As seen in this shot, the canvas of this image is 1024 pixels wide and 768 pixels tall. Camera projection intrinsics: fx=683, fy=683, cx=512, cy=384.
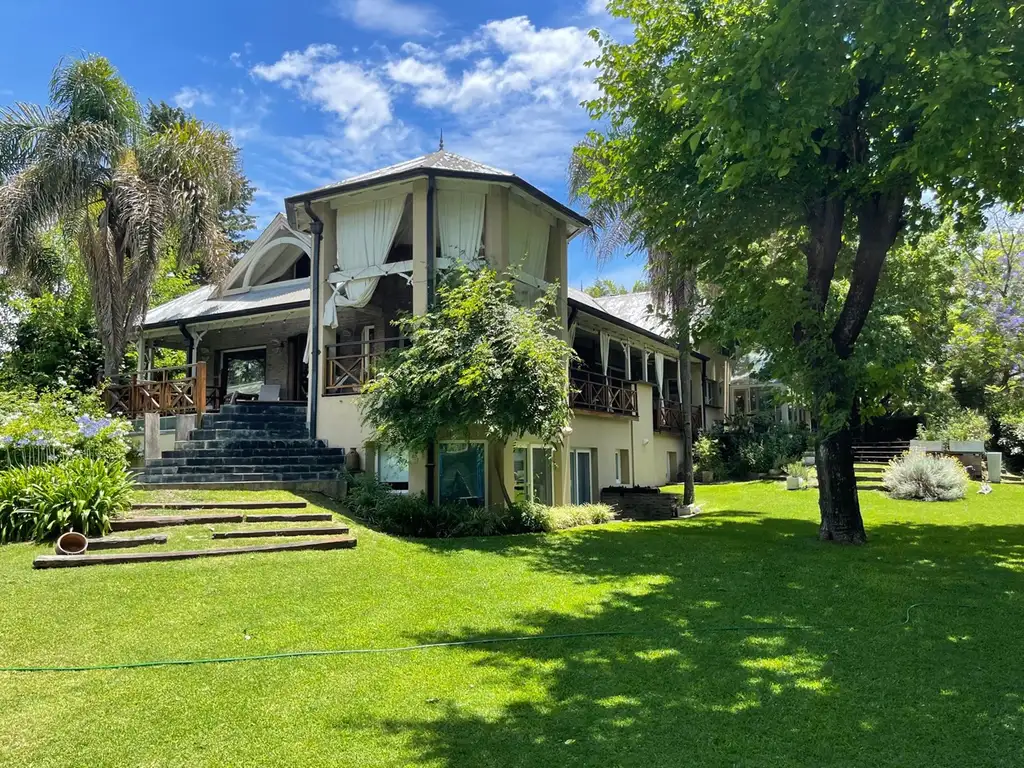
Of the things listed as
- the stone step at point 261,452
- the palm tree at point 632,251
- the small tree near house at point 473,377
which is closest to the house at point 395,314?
the stone step at point 261,452

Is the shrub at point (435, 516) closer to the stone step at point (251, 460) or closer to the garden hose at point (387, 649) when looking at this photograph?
the stone step at point (251, 460)

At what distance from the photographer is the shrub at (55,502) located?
362 inches

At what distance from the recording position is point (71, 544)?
8.48 m

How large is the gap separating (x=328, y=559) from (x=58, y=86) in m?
16.2

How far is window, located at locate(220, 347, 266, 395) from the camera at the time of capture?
2055 cm

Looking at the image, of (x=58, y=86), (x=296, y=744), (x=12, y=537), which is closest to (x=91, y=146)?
(x=58, y=86)

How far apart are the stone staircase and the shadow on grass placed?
615 centimetres

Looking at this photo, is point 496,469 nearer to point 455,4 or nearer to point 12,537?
point 12,537

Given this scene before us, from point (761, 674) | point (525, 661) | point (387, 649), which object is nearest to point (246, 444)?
point (387, 649)

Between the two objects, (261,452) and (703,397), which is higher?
(703,397)

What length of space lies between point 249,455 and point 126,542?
4689 millimetres

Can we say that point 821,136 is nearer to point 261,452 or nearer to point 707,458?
point 261,452

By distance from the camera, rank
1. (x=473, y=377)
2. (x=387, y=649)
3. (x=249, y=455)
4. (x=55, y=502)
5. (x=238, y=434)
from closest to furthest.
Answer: (x=387, y=649)
(x=55, y=502)
(x=473, y=377)
(x=249, y=455)
(x=238, y=434)

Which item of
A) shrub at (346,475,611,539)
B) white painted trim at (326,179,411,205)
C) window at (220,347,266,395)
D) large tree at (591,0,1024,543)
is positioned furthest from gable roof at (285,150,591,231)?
shrub at (346,475,611,539)
